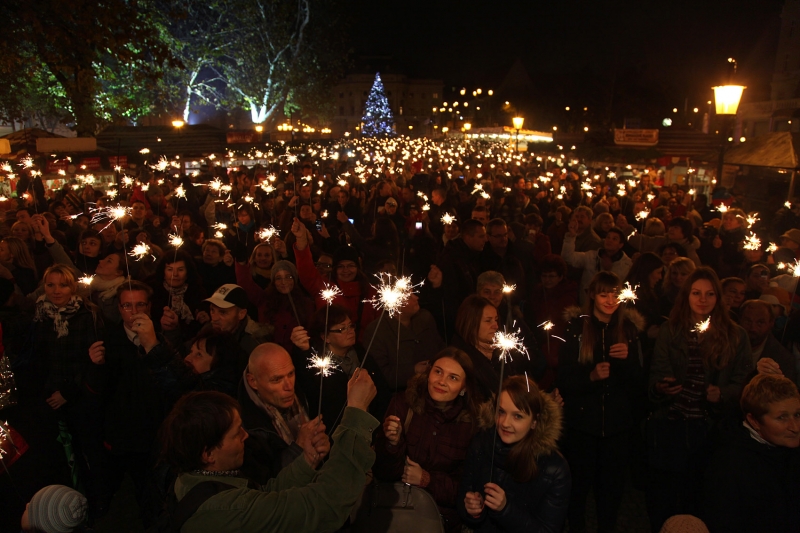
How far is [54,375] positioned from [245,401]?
185cm

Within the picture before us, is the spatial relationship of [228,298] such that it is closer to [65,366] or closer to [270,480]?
[65,366]

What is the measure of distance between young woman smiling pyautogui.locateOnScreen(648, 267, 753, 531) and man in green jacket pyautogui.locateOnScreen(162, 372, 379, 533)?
2247 millimetres

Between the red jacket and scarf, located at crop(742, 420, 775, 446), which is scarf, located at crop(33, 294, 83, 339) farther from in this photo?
scarf, located at crop(742, 420, 775, 446)

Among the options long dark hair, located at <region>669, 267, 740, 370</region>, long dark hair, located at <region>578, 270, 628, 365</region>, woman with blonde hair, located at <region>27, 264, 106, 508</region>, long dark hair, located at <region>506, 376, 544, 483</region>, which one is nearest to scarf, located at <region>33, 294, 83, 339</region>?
woman with blonde hair, located at <region>27, 264, 106, 508</region>

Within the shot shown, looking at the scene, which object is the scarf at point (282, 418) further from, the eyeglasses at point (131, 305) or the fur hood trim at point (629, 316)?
the fur hood trim at point (629, 316)

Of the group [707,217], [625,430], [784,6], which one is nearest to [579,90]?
[784,6]

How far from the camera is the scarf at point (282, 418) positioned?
9.35ft

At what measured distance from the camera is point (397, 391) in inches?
162

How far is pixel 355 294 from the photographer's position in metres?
5.18

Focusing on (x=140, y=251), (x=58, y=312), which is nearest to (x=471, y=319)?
(x=58, y=312)

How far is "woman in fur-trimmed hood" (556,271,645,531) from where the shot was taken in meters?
3.61

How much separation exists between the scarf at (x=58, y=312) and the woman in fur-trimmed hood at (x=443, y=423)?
248cm

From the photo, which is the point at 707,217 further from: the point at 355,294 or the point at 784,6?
the point at 784,6

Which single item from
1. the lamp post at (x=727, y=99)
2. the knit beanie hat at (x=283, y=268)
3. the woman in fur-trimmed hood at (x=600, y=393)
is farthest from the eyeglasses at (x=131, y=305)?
the lamp post at (x=727, y=99)
